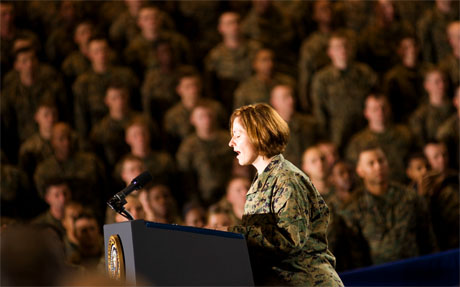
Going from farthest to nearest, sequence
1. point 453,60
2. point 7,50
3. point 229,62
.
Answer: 1. point 453,60
2. point 229,62
3. point 7,50

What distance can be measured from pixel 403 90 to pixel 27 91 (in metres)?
3.07

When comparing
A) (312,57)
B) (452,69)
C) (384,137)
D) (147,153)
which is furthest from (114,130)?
(452,69)

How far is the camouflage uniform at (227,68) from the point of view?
535 centimetres

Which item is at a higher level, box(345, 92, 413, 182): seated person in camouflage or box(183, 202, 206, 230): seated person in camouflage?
box(345, 92, 413, 182): seated person in camouflage

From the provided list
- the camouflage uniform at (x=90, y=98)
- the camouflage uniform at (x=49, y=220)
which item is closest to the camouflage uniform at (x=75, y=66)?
the camouflage uniform at (x=90, y=98)

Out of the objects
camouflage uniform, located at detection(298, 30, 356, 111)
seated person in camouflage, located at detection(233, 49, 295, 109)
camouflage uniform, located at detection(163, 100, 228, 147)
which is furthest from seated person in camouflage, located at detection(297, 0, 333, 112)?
camouflage uniform, located at detection(163, 100, 228, 147)

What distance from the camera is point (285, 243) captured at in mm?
1683

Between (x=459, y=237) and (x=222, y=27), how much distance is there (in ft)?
8.22

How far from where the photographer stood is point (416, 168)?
455 centimetres

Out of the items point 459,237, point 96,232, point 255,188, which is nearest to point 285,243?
point 255,188

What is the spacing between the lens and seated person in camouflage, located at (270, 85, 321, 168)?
191 inches

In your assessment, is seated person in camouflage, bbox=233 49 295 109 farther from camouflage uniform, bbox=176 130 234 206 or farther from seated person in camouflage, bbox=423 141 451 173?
seated person in camouflage, bbox=423 141 451 173

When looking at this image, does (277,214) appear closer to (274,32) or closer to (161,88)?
(161,88)

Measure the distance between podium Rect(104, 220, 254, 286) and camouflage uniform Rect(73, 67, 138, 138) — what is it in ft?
11.1
